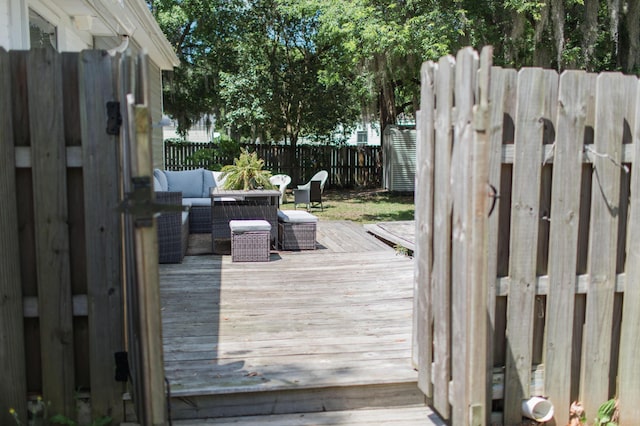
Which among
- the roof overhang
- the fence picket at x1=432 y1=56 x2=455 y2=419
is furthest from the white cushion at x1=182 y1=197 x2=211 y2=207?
the fence picket at x1=432 y1=56 x2=455 y2=419

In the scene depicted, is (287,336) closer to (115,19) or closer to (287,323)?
(287,323)

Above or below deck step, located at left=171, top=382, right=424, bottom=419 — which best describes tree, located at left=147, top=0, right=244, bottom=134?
above

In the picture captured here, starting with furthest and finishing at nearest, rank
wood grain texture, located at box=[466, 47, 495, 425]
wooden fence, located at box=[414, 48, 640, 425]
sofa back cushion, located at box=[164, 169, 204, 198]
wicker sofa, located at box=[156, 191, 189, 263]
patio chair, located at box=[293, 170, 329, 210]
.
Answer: patio chair, located at box=[293, 170, 329, 210] → sofa back cushion, located at box=[164, 169, 204, 198] → wicker sofa, located at box=[156, 191, 189, 263] → wooden fence, located at box=[414, 48, 640, 425] → wood grain texture, located at box=[466, 47, 495, 425]

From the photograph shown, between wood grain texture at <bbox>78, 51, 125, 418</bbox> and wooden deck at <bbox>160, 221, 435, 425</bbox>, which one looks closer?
wood grain texture at <bbox>78, 51, 125, 418</bbox>

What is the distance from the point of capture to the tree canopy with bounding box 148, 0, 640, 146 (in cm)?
1099

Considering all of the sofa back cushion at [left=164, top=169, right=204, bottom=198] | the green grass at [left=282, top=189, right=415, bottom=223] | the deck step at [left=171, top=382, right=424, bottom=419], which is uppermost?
the sofa back cushion at [left=164, top=169, right=204, bottom=198]

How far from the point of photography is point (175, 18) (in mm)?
16609

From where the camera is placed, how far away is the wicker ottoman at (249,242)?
6141 millimetres

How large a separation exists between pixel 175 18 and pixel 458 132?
15965 millimetres

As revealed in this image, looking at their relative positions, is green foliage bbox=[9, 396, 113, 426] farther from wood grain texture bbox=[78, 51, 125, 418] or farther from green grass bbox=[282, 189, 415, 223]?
green grass bbox=[282, 189, 415, 223]

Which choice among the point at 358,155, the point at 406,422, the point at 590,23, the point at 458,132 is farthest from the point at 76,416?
the point at 358,155

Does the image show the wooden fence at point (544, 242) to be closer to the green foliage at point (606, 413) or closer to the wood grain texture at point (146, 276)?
the green foliage at point (606, 413)

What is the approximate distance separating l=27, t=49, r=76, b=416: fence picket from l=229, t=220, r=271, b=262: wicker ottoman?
3.64m

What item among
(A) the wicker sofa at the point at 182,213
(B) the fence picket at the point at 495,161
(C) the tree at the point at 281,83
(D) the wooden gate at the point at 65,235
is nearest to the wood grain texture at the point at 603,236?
(B) the fence picket at the point at 495,161
